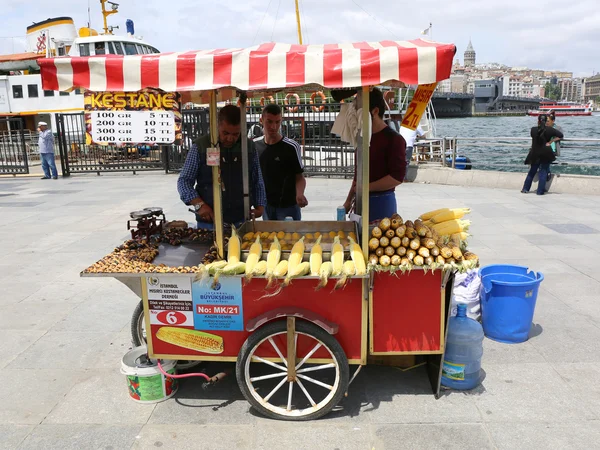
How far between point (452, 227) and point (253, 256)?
1550mm

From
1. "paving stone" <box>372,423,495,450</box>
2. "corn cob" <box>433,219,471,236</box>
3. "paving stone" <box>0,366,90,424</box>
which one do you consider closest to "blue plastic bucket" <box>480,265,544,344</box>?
"corn cob" <box>433,219,471,236</box>

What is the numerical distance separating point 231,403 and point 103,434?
0.90 meters

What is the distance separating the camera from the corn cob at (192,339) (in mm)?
3496

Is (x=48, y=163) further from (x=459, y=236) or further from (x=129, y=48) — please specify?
(x=459, y=236)

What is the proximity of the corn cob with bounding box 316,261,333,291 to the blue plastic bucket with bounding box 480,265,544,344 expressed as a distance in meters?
1.91

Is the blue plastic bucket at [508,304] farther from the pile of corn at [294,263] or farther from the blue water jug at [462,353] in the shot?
the pile of corn at [294,263]

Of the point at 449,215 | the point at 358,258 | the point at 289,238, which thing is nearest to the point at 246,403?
the point at 289,238

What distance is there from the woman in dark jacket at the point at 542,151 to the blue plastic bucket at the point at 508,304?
8.09 metres

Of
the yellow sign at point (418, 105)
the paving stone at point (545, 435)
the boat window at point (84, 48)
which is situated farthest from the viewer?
the boat window at point (84, 48)

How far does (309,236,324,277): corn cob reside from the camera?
10.4 feet

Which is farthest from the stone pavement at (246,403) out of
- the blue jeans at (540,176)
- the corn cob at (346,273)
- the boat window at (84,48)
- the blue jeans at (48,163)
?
the boat window at (84,48)

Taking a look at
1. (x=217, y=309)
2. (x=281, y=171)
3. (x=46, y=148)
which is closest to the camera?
(x=217, y=309)

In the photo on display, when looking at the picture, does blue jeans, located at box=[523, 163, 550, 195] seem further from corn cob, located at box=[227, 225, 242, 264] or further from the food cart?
corn cob, located at box=[227, 225, 242, 264]

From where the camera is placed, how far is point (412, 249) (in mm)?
3287
